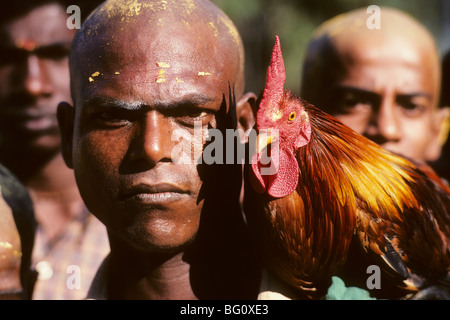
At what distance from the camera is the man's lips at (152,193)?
175cm

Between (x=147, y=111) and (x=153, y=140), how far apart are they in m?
0.12

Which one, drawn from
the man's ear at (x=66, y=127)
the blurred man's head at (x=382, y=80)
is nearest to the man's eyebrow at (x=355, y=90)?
the blurred man's head at (x=382, y=80)

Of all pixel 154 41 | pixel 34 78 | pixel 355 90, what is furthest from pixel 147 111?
pixel 34 78

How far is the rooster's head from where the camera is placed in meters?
1.72

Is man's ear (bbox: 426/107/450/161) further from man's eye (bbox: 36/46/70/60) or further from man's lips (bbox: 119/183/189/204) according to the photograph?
man's eye (bbox: 36/46/70/60)

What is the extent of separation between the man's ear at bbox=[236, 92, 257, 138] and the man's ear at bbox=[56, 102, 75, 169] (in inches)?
29.0

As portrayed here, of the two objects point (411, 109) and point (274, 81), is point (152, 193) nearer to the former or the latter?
point (274, 81)

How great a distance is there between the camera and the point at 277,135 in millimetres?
1786

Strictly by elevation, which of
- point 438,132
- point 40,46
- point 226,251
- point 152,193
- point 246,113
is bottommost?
point 226,251

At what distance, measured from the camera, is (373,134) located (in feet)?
8.82

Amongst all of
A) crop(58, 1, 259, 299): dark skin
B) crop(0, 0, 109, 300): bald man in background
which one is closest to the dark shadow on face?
crop(58, 1, 259, 299): dark skin

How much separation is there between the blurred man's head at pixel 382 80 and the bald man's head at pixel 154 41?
1076 millimetres

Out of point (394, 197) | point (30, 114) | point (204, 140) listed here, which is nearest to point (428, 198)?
point (394, 197)

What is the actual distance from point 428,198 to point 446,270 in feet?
0.98
